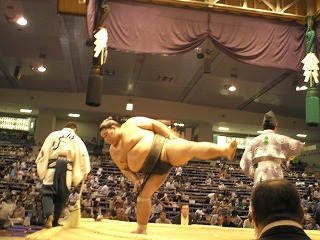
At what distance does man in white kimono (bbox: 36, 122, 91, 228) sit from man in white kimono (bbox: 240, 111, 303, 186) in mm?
1227

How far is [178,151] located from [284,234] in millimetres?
1336

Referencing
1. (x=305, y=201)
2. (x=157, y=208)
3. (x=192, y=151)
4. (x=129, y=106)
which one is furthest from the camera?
(x=129, y=106)

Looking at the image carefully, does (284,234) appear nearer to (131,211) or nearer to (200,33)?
(200,33)

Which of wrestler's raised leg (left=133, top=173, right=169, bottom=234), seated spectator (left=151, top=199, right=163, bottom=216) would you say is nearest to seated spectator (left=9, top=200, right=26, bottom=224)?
seated spectator (left=151, top=199, right=163, bottom=216)

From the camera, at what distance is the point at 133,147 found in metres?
1.98

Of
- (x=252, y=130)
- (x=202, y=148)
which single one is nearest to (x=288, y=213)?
(x=202, y=148)

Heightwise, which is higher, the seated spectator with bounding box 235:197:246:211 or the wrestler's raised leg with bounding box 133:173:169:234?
the wrestler's raised leg with bounding box 133:173:169:234

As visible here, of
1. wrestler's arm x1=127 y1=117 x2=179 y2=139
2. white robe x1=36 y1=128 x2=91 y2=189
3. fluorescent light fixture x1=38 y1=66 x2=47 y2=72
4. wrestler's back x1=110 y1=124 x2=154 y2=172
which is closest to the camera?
wrestler's back x1=110 y1=124 x2=154 y2=172

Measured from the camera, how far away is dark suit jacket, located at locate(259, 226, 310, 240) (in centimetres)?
60

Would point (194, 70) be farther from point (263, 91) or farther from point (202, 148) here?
point (202, 148)

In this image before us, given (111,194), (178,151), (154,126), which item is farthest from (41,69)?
(178,151)

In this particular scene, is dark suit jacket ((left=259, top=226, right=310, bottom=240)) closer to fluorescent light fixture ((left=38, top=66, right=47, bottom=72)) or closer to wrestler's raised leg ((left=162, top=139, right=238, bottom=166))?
wrestler's raised leg ((left=162, top=139, right=238, bottom=166))

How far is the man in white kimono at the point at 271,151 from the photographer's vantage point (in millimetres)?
2369

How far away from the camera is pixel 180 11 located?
13.2ft
